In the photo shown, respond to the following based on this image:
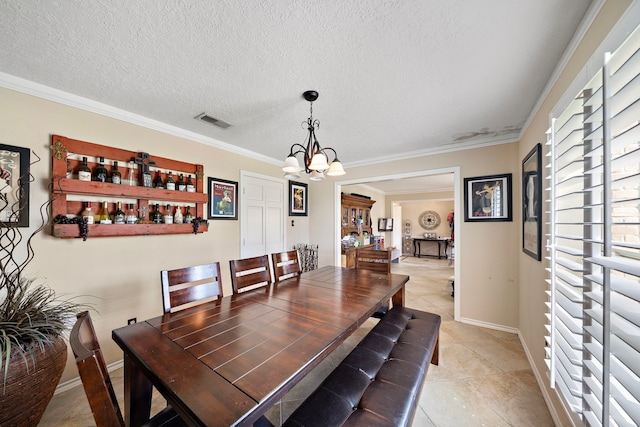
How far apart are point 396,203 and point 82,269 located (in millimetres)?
8325

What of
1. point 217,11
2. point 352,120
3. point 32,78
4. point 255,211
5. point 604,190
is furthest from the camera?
point 255,211

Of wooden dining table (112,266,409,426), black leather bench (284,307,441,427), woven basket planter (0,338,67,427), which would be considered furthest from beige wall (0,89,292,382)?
black leather bench (284,307,441,427)

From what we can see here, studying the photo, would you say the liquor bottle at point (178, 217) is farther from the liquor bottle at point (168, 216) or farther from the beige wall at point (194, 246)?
the beige wall at point (194, 246)

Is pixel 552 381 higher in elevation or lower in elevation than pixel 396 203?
lower

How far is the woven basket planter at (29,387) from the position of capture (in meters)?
1.24

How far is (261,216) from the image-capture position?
3.75m

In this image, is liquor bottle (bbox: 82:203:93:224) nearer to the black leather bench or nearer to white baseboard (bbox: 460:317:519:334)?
the black leather bench

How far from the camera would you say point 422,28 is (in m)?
1.32

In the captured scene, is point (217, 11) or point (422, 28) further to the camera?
point (422, 28)

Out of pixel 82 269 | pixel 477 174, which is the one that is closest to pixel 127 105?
pixel 82 269

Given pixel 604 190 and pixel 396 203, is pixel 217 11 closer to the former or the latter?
pixel 604 190

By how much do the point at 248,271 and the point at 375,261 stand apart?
1488 millimetres

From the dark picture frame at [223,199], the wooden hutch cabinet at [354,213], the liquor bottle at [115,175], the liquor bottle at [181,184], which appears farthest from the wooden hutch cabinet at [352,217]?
the liquor bottle at [115,175]

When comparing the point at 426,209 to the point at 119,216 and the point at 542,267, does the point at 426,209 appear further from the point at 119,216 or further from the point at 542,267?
the point at 119,216
